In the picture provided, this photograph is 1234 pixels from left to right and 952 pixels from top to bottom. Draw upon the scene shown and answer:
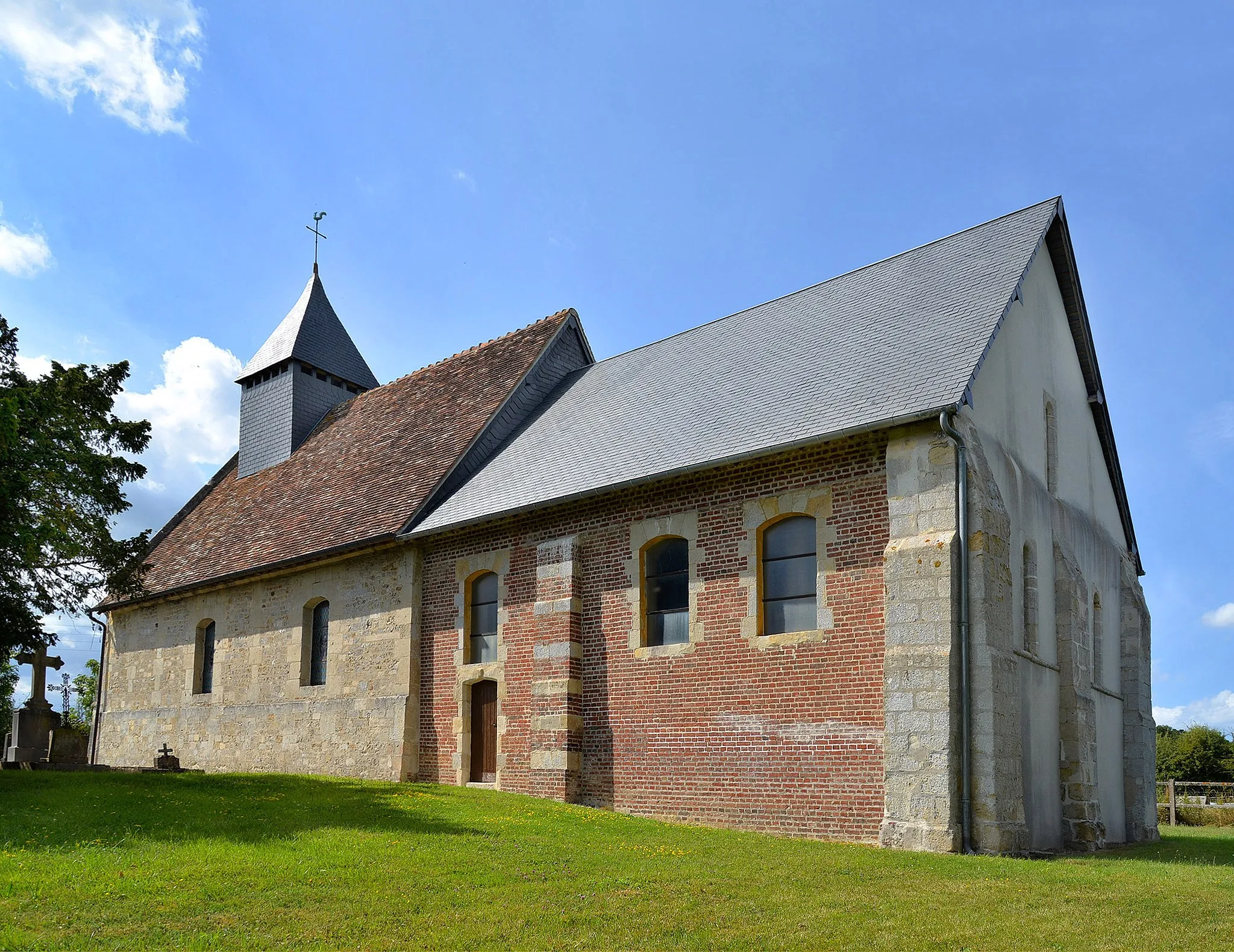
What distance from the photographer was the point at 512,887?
9016 millimetres

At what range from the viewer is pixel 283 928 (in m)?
7.57

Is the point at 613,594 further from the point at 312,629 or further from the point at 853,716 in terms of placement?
the point at 312,629

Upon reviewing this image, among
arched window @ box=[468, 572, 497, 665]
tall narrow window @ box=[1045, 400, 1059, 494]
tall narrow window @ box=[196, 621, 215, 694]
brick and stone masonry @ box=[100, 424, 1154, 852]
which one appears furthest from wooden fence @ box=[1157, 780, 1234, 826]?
tall narrow window @ box=[196, 621, 215, 694]

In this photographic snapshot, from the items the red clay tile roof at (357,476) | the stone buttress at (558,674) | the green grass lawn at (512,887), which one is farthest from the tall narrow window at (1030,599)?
the red clay tile roof at (357,476)

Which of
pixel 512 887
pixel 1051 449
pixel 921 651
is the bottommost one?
pixel 512 887

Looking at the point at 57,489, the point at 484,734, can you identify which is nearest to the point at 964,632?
the point at 484,734

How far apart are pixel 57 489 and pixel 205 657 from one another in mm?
9317

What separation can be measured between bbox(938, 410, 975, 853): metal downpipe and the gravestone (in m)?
15.5

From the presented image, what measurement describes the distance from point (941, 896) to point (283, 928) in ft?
17.8

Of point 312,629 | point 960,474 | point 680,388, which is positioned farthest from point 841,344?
point 312,629

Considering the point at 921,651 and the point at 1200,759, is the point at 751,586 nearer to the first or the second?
the point at 921,651

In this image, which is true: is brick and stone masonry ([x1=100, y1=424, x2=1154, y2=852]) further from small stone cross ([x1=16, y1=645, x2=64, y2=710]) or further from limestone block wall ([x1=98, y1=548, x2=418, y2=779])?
small stone cross ([x1=16, y1=645, x2=64, y2=710])

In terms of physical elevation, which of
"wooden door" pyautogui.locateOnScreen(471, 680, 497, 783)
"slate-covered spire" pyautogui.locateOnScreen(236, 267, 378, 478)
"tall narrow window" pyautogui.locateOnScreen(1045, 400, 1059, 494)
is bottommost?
"wooden door" pyautogui.locateOnScreen(471, 680, 497, 783)

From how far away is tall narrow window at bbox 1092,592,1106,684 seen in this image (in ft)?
58.9
